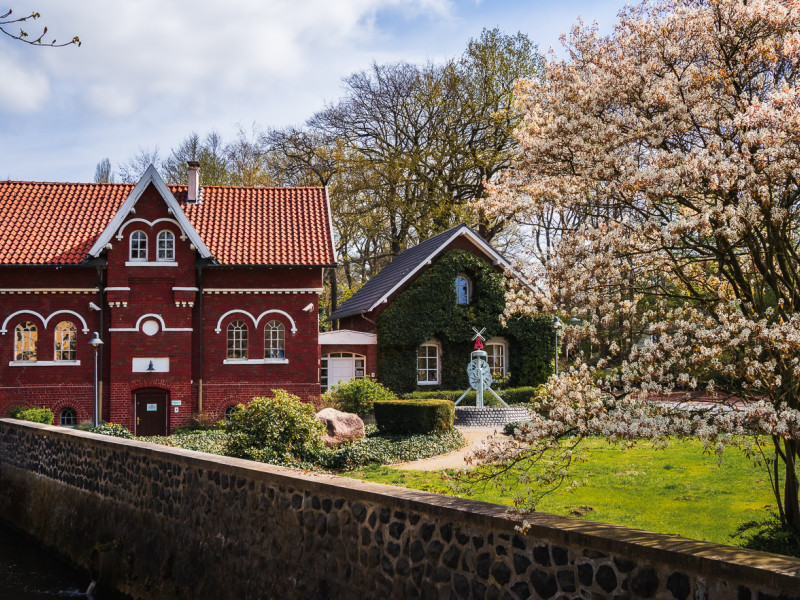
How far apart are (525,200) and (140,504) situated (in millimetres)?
7445

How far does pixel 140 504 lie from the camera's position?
11.3 m

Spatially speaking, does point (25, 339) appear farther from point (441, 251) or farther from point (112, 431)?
point (441, 251)

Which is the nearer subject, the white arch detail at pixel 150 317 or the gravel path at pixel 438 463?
the gravel path at pixel 438 463

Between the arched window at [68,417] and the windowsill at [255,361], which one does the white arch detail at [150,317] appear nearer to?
the windowsill at [255,361]

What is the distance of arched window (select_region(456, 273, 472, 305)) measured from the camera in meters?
31.7

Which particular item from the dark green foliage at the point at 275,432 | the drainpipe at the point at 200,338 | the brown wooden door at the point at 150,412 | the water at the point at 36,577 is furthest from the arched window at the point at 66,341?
the dark green foliage at the point at 275,432

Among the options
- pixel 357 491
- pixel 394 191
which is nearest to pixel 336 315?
pixel 394 191

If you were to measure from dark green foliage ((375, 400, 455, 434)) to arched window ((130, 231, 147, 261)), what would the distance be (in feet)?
35.2

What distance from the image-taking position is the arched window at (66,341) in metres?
25.9

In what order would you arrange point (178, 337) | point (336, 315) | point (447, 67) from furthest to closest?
point (447, 67), point (336, 315), point (178, 337)

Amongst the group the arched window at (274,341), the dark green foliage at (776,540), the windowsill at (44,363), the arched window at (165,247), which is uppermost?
the arched window at (165,247)

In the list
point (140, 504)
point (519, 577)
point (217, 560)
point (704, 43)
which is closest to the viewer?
point (519, 577)

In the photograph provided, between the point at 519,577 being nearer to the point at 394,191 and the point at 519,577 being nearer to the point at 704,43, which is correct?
the point at 704,43

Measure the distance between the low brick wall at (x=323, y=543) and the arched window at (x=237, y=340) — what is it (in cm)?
1192
